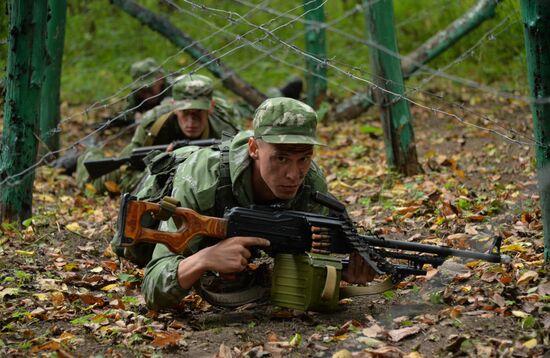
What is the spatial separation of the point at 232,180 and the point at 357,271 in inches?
34.4

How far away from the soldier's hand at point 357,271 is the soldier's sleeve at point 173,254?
861 mm

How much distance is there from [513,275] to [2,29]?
16.9 feet

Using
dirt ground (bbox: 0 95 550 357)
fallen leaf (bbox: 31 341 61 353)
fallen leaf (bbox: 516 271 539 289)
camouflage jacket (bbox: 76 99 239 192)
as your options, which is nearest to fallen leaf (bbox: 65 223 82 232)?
dirt ground (bbox: 0 95 550 357)

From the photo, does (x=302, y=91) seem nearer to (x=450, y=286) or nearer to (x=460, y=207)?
(x=460, y=207)

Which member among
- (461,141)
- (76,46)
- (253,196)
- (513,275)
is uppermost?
(76,46)

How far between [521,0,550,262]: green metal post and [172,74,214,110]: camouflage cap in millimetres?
4092

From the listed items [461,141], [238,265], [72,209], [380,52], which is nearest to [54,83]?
[72,209]

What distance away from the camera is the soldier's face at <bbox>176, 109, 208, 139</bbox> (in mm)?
7832

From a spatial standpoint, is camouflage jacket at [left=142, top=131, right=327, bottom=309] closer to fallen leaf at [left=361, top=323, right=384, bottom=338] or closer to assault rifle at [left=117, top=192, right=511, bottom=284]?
assault rifle at [left=117, top=192, right=511, bottom=284]

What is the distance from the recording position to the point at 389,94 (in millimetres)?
7812

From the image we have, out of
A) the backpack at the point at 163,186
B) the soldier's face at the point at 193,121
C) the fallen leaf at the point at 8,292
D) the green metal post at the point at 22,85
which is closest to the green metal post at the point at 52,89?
the soldier's face at the point at 193,121

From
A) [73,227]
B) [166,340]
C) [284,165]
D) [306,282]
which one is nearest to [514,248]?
[306,282]

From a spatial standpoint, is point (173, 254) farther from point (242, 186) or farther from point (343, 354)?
point (343, 354)

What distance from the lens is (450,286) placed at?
4582 mm
